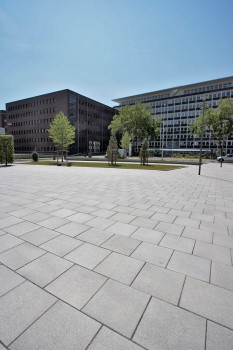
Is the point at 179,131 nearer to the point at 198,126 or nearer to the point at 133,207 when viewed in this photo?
the point at 198,126

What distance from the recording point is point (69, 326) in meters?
2.05

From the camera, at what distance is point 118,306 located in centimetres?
233

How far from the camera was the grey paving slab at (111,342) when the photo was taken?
181 centimetres

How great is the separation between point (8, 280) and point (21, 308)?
655 millimetres

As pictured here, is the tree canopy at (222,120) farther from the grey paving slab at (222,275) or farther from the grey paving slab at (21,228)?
the grey paving slab at (21,228)

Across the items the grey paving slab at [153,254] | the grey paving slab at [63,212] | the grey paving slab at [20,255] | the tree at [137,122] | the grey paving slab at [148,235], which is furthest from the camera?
the tree at [137,122]

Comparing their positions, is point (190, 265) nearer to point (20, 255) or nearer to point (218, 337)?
point (218, 337)

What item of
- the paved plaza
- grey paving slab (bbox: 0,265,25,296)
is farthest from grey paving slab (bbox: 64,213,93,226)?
grey paving slab (bbox: 0,265,25,296)

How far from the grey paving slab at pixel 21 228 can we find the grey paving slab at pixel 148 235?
2383 millimetres

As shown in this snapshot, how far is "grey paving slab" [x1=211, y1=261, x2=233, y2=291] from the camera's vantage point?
283 centimetres

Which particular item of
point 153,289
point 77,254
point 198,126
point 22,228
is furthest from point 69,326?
point 198,126

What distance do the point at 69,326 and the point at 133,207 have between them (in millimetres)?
4646

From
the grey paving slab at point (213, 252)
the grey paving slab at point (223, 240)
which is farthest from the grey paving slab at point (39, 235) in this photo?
the grey paving slab at point (223, 240)

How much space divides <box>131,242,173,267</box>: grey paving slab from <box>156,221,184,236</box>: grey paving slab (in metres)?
0.89
